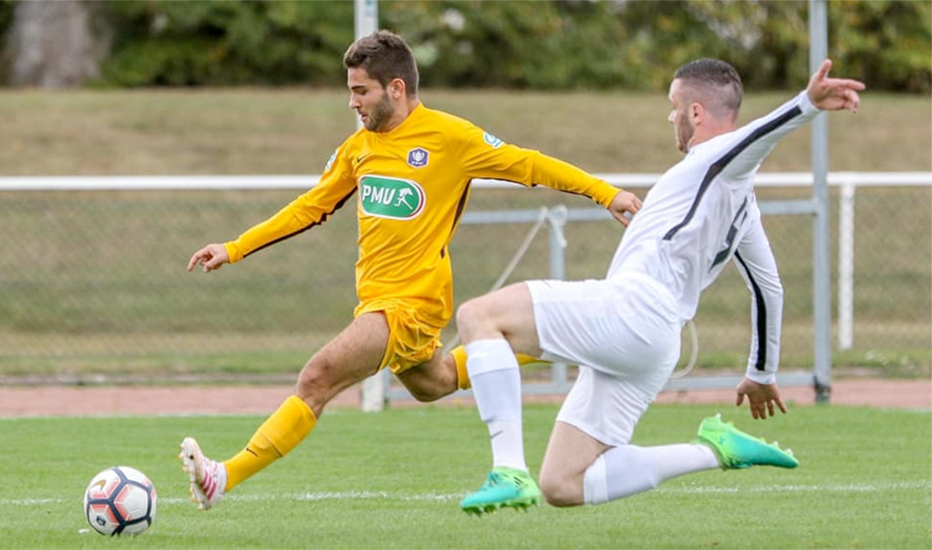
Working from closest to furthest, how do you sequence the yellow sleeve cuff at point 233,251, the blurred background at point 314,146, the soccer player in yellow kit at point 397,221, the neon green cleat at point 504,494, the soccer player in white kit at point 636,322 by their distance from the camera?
the neon green cleat at point 504,494
the soccer player in white kit at point 636,322
the soccer player in yellow kit at point 397,221
the yellow sleeve cuff at point 233,251
the blurred background at point 314,146

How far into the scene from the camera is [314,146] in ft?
69.8

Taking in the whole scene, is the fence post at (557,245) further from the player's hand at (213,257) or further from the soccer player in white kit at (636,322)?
the soccer player in white kit at (636,322)

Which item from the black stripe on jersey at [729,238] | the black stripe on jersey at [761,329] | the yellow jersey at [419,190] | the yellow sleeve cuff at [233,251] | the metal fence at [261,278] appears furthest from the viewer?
the metal fence at [261,278]

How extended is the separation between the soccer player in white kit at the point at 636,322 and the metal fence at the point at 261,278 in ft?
26.3

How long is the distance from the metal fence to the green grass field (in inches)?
155

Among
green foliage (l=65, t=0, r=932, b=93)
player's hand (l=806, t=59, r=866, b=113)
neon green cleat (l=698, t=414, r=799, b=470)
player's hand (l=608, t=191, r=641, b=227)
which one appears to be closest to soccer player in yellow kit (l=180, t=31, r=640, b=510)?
player's hand (l=608, t=191, r=641, b=227)

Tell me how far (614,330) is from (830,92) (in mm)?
1029

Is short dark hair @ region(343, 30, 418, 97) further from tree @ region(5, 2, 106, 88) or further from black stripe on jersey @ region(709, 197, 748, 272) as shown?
tree @ region(5, 2, 106, 88)

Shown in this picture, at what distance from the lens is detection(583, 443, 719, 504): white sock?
17.8 ft

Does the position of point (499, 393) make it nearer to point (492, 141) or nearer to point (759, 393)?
point (759, 393)

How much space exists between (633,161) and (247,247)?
48.3ft

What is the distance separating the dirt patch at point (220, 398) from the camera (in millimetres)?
11648

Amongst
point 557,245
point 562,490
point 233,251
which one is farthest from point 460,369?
point 557,245

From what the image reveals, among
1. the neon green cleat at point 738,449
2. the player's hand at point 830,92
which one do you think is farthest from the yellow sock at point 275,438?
the player's hand at point 830,92
